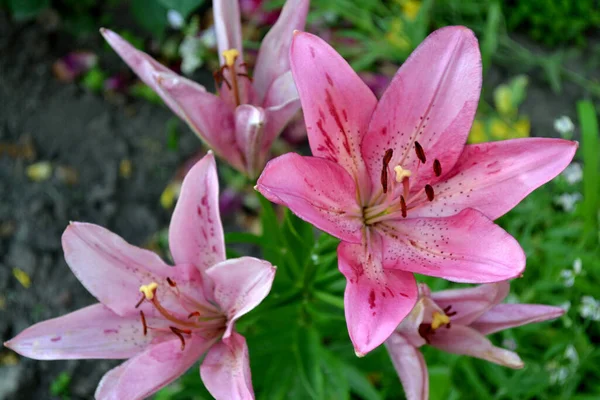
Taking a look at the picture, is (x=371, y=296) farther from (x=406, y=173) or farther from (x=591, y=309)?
(x=591, y=309)

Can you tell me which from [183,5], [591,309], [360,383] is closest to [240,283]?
[360,383]

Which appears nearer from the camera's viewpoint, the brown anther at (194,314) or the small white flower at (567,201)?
the brown anther at (194,314)

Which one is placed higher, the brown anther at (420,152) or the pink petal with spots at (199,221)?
the brown anther at (420,152)

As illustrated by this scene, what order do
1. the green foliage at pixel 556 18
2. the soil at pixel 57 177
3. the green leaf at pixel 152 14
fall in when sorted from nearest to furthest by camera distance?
1. the green leaf at pixel 152 14
2. the soil at pixel 57 177
3. the green foliage at pixel 556 18

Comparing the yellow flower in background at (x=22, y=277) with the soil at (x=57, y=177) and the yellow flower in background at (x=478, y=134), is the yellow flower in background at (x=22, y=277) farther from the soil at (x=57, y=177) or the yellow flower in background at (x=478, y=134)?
the yellow flower in background at (x=478, y=134)

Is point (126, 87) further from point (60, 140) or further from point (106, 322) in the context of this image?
point (106, 322)

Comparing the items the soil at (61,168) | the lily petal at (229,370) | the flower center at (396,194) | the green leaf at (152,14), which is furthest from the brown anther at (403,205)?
the soil at (61,168)

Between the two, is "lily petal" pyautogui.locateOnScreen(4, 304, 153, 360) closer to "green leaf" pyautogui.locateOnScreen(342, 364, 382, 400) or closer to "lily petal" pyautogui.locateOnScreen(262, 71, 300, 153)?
"lily petal" pyautogui.locateOnScreen(262, 71, 300, 153)
